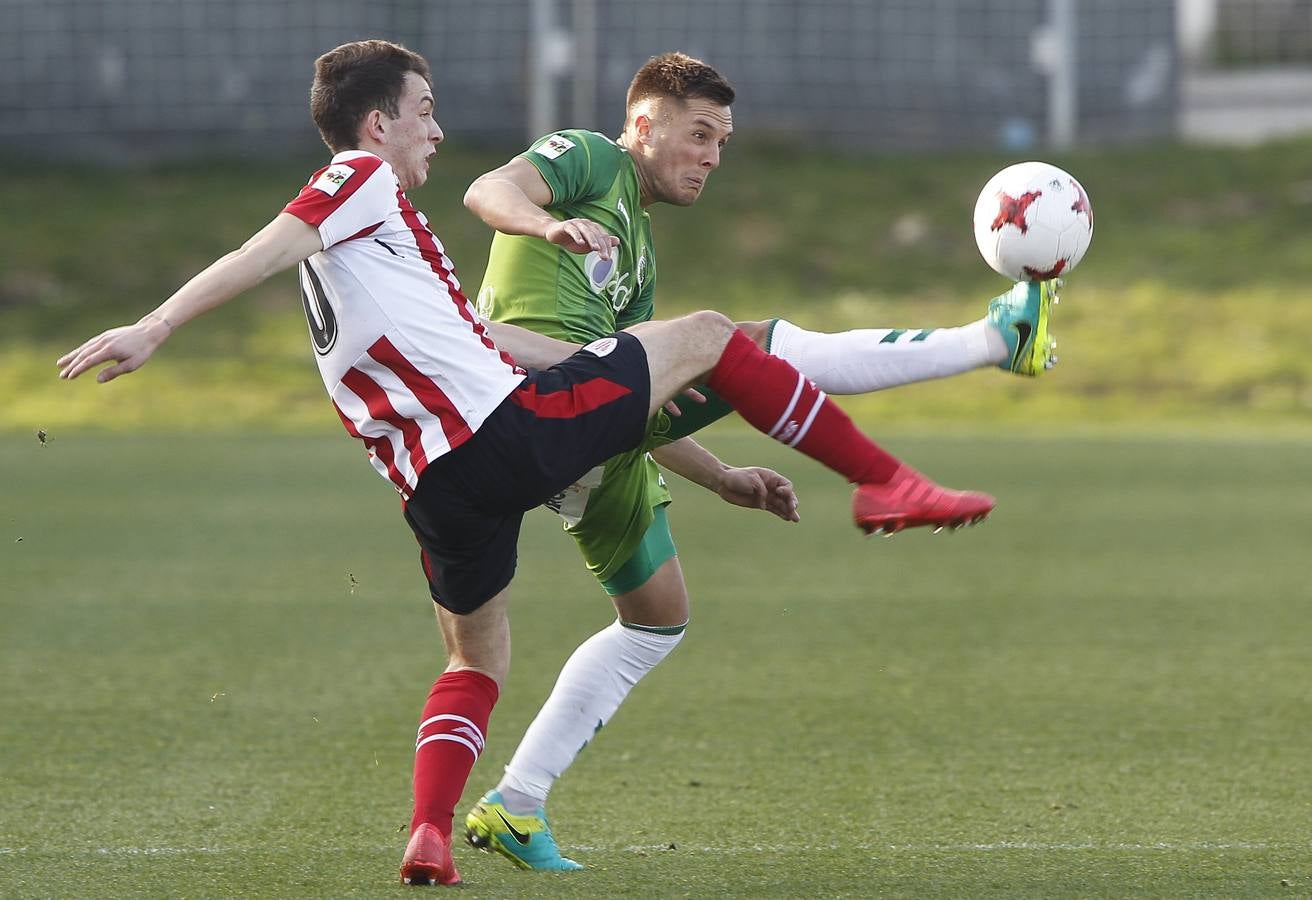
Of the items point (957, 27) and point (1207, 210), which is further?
point (957, 27)

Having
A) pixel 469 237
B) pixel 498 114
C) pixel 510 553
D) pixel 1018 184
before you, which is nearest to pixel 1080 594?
pixel 1018 184

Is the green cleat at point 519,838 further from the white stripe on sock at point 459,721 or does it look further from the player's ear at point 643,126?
the player's ear at point 643,126

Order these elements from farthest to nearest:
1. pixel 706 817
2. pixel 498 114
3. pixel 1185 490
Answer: pixel 498 114
pixel 1185 490
pixel 706 817

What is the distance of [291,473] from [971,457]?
4677 mm

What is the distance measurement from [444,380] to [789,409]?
2.37 feet

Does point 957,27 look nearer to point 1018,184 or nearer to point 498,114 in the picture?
point 498,114

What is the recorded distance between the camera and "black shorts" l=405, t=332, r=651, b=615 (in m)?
3.73

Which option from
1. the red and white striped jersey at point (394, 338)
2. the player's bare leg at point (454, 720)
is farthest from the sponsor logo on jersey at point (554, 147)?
the player's bare leg at point (454, 720)

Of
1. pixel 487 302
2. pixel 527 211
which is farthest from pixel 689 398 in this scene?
pixel 527 211

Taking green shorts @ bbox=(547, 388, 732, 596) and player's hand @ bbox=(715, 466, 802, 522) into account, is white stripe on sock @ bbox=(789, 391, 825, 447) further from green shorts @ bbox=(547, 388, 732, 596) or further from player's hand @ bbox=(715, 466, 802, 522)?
player's hand @ bbox=(715, 466, 802, 522)

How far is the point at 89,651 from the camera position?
6902 mm

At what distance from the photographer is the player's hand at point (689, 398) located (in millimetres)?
4064

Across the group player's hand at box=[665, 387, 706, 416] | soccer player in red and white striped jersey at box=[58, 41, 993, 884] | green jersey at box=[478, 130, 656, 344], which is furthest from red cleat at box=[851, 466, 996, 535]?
green jersey at box=[478, 130, 656, 344]

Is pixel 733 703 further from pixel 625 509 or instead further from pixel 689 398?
pixel 689 398
